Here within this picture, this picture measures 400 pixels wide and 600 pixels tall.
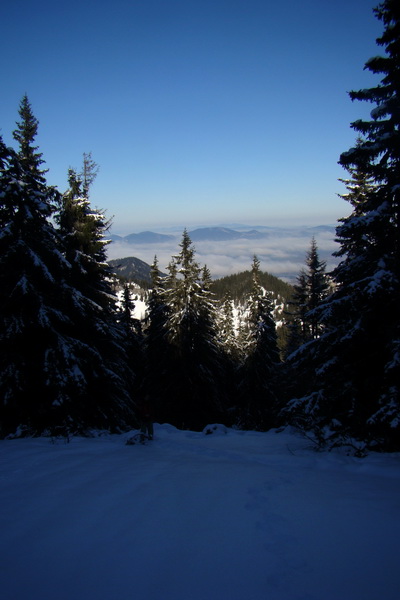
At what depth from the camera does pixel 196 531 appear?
347cm

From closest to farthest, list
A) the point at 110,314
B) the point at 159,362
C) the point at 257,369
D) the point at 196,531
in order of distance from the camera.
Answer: the point at 196,531
the point at 110,314
the point at 159,362
the point at 257,369

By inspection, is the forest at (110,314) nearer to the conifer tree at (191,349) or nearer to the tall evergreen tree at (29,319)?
the tall evergreen tree at (29,319)

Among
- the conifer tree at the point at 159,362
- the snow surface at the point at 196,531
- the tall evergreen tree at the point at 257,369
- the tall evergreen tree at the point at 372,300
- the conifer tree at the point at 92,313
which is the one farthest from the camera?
the tall evergreen tree at the point at 257,369

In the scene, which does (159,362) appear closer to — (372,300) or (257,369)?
(257,369)

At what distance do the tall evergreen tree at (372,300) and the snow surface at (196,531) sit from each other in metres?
2.24

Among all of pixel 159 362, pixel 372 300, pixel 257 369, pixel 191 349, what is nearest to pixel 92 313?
pixel 191 349

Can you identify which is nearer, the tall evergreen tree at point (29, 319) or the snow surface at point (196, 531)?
the snow surface at point (196, 531)

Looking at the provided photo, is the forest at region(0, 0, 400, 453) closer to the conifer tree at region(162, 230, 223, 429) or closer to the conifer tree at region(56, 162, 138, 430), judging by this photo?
the conifer tree at region(56, 162, 138, 430)

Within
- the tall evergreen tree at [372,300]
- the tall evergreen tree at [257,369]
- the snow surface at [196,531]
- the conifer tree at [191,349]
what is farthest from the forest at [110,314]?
the tall evergreen tree at [257,369]

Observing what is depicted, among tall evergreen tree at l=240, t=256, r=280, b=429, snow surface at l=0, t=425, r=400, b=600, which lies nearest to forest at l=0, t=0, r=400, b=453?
snow surface at l=0, t=425, r=400, b=600

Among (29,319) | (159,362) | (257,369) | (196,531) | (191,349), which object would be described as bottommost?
(257,369)

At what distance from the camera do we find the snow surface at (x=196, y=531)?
2686 millimetres

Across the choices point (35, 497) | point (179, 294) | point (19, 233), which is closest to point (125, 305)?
point (179, 294)

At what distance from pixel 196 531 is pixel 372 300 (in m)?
6.91
